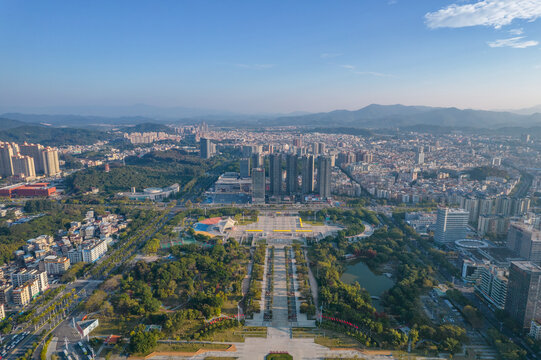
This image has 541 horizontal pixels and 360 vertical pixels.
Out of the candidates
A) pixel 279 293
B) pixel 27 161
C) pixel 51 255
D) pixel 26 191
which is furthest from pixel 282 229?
pixel 27 161

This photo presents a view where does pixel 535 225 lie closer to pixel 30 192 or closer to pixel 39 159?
pixel 30 192

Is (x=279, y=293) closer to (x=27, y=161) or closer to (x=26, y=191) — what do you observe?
(x=26, y=191)

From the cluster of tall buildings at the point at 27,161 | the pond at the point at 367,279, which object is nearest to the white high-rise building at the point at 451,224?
the pond at the point at 367,279

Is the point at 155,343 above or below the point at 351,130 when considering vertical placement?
below

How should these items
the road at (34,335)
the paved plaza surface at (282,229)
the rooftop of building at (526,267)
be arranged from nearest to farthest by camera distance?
1. the road at (34,335)
2. the rooftop of building at (526,267)
3. the paved plaza surface at (282,229)

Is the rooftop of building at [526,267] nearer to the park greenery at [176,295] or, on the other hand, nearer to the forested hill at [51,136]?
the park greenery at [176,295]

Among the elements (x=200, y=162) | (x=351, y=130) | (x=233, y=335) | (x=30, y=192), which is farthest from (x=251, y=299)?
(x=351, y=130)
